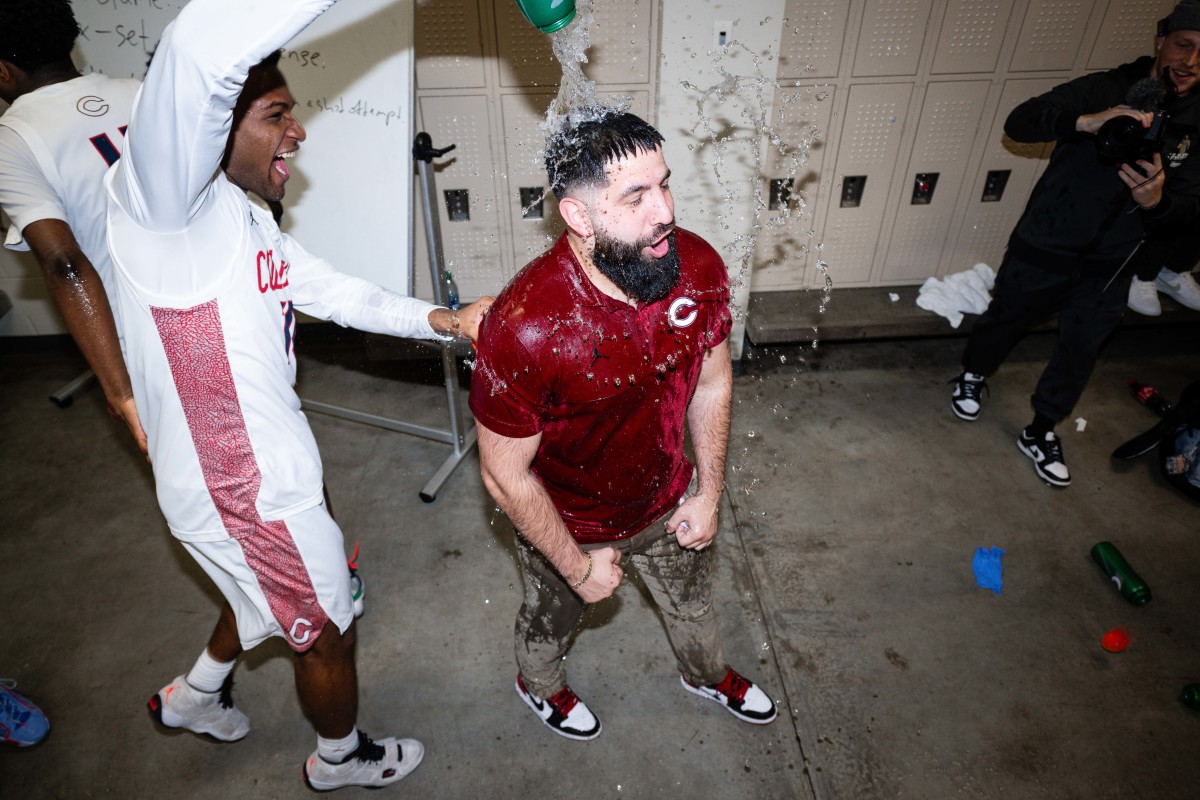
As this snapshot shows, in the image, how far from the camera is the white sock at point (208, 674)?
2.41m

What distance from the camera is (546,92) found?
13.1ft

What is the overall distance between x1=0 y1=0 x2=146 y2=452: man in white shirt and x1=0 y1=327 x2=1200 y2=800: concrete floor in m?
1.30

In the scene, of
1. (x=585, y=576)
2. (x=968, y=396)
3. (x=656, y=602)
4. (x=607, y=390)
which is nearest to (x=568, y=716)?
(x=656, y=602)

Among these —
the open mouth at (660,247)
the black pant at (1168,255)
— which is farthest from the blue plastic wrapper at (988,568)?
the open mouth at (660,247)

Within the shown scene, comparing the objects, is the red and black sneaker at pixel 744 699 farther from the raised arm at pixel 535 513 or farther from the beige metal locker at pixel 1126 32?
the beige metal locker at pixel 1126 32

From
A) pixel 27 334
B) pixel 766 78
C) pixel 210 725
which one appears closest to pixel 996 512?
pixel 766 78

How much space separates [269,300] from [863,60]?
3755mm

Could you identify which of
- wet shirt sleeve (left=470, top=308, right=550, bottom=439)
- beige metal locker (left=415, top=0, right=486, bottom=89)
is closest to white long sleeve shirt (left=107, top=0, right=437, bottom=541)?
wet shirt sleeve (left=470, top=308, right=550, bottom=439)

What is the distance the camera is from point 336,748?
2.24 metres

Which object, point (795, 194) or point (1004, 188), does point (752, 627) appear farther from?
point (1004, 188)

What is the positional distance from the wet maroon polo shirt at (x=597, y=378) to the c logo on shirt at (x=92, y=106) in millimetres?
1705

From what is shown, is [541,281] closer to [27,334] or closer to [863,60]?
[863,60]

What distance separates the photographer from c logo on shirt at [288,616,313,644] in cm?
196

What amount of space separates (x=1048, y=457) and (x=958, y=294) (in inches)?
54.7
